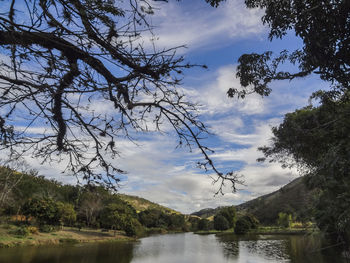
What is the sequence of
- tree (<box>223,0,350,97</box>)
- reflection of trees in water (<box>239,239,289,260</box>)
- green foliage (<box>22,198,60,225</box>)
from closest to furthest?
tree (<box>223,0,350,97</box>), reflection of trees in water (<box>239,239,289,260</box>), green foliage (<box>22,198,60,225</box>)

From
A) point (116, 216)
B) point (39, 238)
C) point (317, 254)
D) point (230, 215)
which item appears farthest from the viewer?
point (230, 215)

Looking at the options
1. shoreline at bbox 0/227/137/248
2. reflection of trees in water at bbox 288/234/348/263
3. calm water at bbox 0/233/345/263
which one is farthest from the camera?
shoreline at bbox 0/227/137/248

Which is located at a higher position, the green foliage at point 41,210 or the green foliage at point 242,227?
the green foliage at point 41,210

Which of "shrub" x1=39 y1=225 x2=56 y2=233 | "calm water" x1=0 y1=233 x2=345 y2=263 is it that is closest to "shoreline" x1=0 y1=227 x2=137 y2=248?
"shrub" x1=39 y1=225 x2=56 y2=233

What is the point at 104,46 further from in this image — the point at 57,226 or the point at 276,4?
the point at 57,226

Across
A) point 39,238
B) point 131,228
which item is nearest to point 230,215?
point 131,228

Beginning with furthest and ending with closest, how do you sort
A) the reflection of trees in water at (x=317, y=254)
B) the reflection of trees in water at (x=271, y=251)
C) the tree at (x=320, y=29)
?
the reflection of trees in water at (x=271, y=251)
the reflection of trees in water at (x=317, y=254)
the tree at (x=320, y=29)

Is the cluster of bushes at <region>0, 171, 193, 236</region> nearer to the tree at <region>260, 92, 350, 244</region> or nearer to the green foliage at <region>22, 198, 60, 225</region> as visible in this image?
the green foliage at <region>22, 198, 60, 225</region>

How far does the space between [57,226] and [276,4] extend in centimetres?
3237

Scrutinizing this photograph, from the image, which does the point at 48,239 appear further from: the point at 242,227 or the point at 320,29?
the point at 242,227

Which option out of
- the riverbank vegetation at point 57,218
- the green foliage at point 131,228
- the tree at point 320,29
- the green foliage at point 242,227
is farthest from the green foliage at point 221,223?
the tree at point 320,29

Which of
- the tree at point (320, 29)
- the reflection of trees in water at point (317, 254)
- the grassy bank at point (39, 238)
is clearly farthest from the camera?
the grassy bank at point (39, 238)

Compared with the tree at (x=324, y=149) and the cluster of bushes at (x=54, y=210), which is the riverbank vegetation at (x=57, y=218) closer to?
the cluster of bushes at (x=54, y=210)

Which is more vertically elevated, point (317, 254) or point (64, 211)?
point (64, 211)
